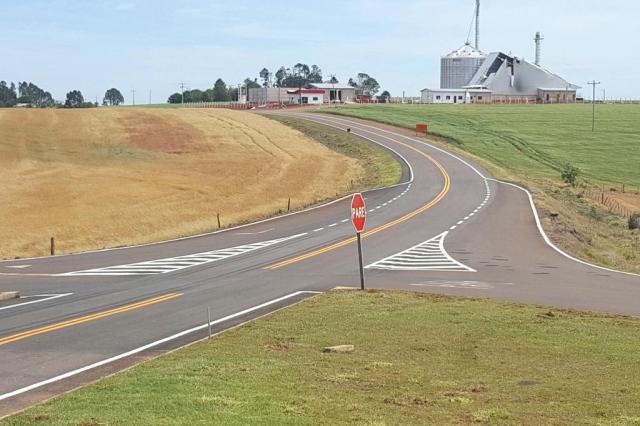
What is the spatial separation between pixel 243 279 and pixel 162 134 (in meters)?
56.2

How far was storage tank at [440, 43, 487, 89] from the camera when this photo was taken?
17688cm

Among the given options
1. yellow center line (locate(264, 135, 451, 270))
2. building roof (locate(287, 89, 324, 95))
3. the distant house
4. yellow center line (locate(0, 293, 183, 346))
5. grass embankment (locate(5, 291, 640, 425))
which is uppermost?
building roof (locate(287, 89, 324, 95))

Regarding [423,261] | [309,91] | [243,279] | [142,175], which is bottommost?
[423,261]

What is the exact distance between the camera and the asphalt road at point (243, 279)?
46.6ft

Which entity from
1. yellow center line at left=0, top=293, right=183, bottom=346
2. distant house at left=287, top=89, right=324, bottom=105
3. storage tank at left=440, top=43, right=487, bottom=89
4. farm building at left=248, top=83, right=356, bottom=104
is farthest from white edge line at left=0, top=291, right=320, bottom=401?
storage tank at left=440, top=43, right=487, bottom=89

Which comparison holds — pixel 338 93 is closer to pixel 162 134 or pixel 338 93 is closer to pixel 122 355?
pixel 162 134

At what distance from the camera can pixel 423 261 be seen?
27.0 meters

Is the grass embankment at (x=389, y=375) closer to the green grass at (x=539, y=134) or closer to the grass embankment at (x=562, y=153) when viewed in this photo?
the grass embankment at (x=562, y=153)

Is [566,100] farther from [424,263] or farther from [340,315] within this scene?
[340,315]

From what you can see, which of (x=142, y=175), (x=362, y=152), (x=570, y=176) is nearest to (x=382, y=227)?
(x=142, y=175)

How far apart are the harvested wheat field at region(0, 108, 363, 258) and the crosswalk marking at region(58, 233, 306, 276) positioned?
27.3ft

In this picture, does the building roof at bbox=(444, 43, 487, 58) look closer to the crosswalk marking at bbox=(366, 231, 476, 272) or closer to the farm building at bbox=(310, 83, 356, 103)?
the farm building at bbox=(310, 83, 356, 103)

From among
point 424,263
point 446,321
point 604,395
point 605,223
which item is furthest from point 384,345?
point 605,223

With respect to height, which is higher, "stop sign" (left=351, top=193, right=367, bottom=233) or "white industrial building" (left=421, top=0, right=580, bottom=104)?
"white industrial building" (left=421, top=0, right=580, bottom=104)
